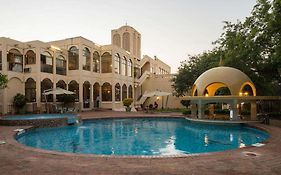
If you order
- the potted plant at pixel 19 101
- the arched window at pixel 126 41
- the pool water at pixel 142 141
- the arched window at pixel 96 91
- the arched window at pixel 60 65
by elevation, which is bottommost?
the pool water at pixel 142 141

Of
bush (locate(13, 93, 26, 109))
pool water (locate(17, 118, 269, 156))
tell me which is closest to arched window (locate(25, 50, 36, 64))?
bush (locate(13, 93, 26, 109))

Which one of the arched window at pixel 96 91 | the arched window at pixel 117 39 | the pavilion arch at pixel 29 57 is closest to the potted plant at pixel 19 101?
the pavilion arch at pixel 29 57

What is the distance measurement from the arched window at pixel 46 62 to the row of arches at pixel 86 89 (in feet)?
3.72

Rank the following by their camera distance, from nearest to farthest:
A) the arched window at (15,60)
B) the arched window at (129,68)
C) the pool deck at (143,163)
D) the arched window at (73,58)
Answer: the pool deck at (143,163), the arched window at (15,60), the arched window at (73,58), the arched window at (129,68)

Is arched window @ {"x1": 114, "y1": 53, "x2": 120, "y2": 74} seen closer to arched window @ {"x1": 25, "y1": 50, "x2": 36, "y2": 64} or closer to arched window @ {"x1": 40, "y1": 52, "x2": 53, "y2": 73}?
arched window @ {"x1": 40, "y1": 52, "x2": 53, "y2": 73}

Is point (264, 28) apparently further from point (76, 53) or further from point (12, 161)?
point (76, 53)

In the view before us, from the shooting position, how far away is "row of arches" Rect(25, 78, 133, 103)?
2446 centimetres

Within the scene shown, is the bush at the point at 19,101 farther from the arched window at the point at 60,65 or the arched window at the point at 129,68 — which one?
the arched window at the point at 129,68

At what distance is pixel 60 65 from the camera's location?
89.4 feet

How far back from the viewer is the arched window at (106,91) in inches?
1217

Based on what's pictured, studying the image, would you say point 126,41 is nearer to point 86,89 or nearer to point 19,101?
point 86,89

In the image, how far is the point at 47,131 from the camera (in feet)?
50.5

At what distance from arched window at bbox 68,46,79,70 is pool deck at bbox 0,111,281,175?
21.2 m

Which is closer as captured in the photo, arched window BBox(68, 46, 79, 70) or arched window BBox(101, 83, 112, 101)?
arched window BBox(68, 46, 79, 70)
